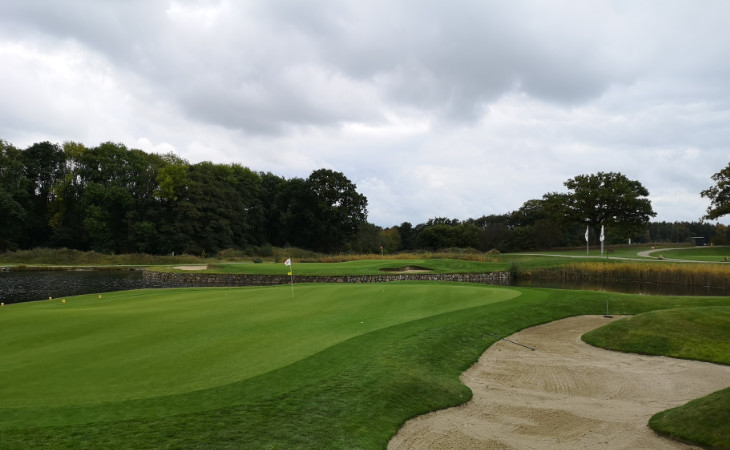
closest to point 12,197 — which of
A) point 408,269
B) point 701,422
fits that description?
point 408,269

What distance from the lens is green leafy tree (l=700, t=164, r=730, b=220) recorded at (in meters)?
48.2

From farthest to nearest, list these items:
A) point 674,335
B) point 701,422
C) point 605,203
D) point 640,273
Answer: point 605,203 → point 640,273 → point 674,335 → point 701,422

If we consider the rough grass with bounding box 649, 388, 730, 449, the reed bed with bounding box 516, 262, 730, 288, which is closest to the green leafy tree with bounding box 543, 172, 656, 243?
the reed bed with bounding box 516, 262, 730, 288

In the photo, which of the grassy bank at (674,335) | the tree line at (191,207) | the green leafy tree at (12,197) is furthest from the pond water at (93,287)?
the green leafy tree at (12,197)

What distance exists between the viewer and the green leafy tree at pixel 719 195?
158ft

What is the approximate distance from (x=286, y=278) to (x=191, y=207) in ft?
113

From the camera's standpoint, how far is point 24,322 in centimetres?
949

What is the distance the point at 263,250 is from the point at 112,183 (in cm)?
2578

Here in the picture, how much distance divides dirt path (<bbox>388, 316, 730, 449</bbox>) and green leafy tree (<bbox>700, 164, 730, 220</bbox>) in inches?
1986

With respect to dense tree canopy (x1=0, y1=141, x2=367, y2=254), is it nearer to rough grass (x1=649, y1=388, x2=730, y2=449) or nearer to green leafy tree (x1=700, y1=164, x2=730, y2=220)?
green leafy tree (x1=700, y1=164, x2=730, y2=220)

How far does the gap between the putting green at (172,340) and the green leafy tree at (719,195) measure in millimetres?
49779

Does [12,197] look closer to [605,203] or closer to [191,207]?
[191,207]

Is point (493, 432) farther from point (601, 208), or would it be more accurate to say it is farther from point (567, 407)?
point (601, 208)

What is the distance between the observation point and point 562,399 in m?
7.16
